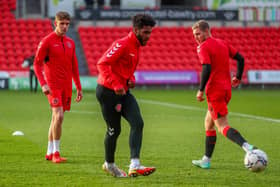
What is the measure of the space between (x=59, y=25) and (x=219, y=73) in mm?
2749

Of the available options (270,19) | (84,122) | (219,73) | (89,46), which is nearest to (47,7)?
(89,46)

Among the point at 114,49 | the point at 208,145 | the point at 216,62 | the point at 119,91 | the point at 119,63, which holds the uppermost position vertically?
the point at 114,49

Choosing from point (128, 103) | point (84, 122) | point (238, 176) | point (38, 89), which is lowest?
point (38, 89)

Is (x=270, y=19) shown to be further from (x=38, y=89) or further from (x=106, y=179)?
(x=106, y=179)

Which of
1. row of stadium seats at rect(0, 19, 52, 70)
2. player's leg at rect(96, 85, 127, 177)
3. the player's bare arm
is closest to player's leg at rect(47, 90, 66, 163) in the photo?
player's leg at rect(96, 85, 127, 177)

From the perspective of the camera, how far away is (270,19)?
141ft

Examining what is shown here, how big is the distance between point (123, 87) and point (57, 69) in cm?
242

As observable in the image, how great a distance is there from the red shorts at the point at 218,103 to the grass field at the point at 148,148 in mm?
833

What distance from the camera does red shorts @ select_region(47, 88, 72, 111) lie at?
10844 millimetres

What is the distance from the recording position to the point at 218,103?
32.0 ft


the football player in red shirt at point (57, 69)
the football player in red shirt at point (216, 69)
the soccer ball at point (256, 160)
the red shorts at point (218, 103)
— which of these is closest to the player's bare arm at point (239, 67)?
the football player in red shirt at point (216, 69)

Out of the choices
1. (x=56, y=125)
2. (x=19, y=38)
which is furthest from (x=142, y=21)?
(x=19, y=38)

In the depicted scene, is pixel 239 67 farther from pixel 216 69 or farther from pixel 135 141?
pixel 135 141

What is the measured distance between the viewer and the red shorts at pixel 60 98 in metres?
10.8
